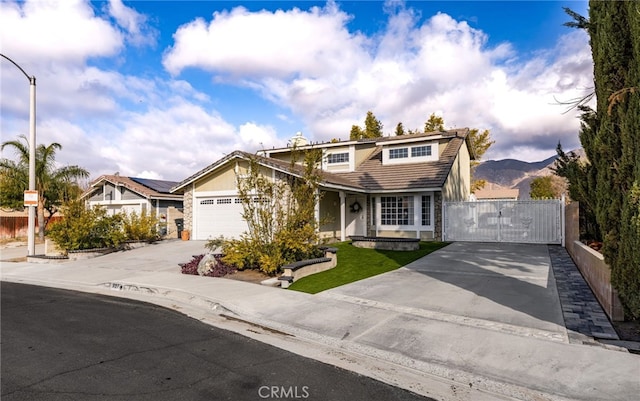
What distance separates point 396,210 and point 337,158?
547cm

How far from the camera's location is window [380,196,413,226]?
795 inches

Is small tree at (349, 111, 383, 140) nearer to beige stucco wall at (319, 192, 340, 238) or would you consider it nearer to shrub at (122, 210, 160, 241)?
beige stucco wall at (319, 192, 340, 238)

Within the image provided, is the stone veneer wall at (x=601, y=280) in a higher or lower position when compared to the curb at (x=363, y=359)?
higher

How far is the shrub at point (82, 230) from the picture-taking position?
1653 centimetres

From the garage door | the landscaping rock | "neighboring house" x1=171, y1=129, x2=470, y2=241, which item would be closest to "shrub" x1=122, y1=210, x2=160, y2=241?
"neighboring house" x1=171, y1=129, x2=470, y2=241

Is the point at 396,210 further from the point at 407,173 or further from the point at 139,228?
the point at 139,228

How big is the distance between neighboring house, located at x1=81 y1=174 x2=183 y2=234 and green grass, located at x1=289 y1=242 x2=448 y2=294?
42.6 ft

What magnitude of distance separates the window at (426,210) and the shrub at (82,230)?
14795 mm

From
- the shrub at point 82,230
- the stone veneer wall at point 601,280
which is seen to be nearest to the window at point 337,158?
the shrub at point 82,230

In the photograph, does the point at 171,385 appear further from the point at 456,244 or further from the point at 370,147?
the point at 370,147

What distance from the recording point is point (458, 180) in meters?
23.1

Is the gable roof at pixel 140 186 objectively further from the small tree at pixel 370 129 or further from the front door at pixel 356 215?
the small tree at pixel 370 129

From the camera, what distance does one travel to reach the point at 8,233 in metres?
27.3

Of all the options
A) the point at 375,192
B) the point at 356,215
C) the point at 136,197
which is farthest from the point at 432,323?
the point at 136,197
